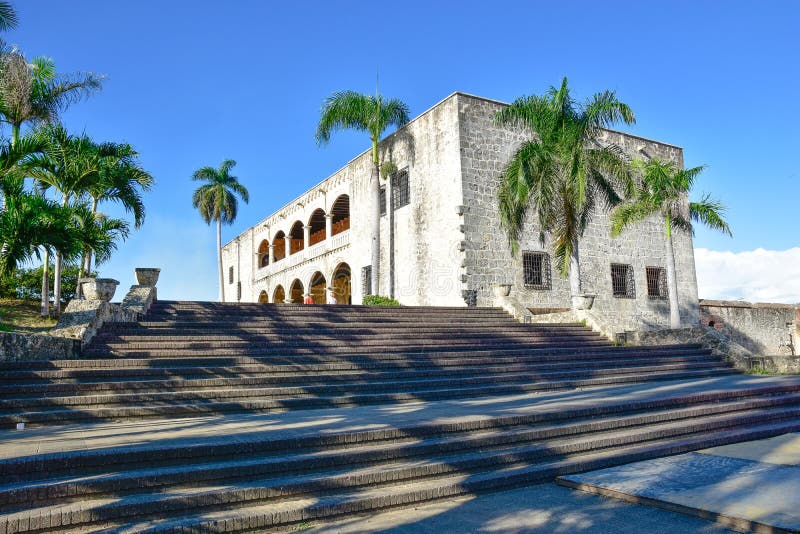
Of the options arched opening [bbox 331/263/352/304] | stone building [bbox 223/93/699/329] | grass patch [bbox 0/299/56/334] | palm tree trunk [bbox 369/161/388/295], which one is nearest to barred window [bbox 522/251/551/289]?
stone building [bbox 223/93/699/329]

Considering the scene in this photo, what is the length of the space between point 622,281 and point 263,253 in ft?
73.0

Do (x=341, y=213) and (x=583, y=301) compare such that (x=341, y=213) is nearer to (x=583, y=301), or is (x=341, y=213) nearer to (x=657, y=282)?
(x=657, y=282)

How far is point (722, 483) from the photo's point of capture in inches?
189

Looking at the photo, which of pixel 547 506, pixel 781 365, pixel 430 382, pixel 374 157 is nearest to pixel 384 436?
pixel 547 506

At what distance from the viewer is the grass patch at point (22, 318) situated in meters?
12.2

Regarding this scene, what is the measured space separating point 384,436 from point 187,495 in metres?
1.96

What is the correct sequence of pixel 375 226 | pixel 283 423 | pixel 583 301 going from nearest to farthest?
1. pixel 283 423
2. pixel 583 301
3. pixel 375 226

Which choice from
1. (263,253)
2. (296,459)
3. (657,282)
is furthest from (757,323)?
(263,253)

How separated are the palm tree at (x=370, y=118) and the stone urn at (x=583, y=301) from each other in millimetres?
7137

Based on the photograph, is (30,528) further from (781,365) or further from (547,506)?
(781,365)

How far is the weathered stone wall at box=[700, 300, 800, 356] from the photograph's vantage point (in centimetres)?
2481

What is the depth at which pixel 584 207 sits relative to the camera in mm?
15719

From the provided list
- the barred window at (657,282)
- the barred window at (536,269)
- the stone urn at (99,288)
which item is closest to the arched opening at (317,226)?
the barred window at (536,269)

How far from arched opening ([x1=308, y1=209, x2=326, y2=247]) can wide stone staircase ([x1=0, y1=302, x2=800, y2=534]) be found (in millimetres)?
15946
